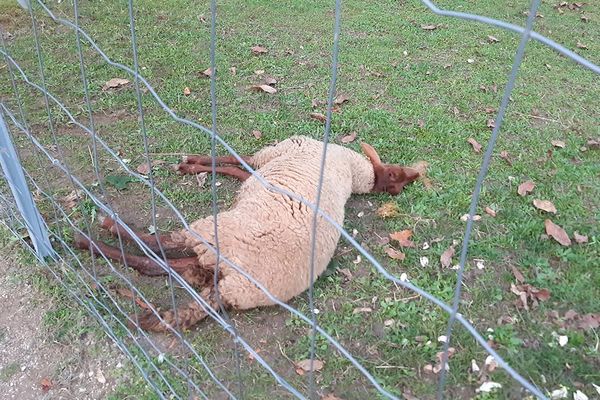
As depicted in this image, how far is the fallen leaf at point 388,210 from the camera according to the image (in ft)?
11.3

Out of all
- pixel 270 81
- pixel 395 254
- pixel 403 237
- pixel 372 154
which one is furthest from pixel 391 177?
pixel 270 81

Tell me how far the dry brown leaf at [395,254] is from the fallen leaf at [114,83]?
265 cm

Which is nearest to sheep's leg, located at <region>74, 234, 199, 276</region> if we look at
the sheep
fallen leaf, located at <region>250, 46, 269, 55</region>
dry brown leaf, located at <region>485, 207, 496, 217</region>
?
the sheep

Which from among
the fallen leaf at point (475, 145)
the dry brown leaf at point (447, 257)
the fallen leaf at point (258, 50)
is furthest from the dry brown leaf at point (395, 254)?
the fallen leaf at point (258, 50)

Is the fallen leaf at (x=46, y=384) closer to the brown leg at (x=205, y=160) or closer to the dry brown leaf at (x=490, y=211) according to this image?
the brown leg at (x=205, y=160)

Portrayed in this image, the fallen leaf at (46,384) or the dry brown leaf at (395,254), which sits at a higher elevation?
the dry brown leaf at (395,254)

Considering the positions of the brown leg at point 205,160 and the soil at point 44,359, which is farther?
the brown leg at point 205,160

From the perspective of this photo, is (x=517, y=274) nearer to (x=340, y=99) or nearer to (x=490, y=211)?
(x=490, y=211)

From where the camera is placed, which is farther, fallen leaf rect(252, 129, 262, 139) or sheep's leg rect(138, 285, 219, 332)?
fallen leaf rect(252, 129, 262, 139)

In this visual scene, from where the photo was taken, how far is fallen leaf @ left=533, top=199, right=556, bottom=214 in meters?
3.40

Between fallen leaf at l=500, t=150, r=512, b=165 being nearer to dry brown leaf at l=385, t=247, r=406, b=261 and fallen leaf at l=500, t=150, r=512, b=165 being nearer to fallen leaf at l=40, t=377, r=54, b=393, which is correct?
dry brown leaf at l=385, t=247, r=406, b=261

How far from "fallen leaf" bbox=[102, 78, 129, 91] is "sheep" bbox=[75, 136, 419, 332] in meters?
1.75

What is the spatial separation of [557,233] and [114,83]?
342cm

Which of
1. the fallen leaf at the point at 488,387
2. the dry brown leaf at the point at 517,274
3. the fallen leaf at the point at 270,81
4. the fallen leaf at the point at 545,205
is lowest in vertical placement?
the fallen leaf at the point at 488,387
